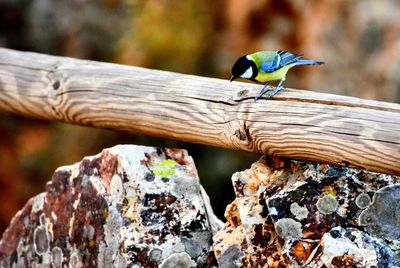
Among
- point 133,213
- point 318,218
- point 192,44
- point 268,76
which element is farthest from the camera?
point 192,44

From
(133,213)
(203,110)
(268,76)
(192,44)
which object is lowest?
(133,213)

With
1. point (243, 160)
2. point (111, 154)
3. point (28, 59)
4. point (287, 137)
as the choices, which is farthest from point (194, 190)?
point (243, 160)

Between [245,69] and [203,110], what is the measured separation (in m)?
0.21

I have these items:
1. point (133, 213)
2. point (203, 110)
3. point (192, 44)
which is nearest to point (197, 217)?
point (133, 213)

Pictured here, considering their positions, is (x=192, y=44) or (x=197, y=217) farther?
(x=192, y=44)

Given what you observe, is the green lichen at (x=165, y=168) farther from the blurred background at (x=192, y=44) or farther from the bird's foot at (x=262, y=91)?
the blurred background at (x=192, y=44)

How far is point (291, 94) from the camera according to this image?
3.22 m

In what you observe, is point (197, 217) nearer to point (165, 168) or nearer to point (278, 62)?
point (165, 168)

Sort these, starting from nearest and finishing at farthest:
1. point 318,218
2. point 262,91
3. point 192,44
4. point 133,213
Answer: point 318,218
point 262,91
point 133,213
point 192,44

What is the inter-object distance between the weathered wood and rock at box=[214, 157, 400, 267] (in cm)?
13

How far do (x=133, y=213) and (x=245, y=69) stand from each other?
0.68 meters

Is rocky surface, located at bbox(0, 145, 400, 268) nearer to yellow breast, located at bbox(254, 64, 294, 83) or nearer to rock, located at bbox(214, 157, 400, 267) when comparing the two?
rock, located at bbox(214, 157, 400, 267)

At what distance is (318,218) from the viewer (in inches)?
124

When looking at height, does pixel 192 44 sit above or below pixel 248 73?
above
